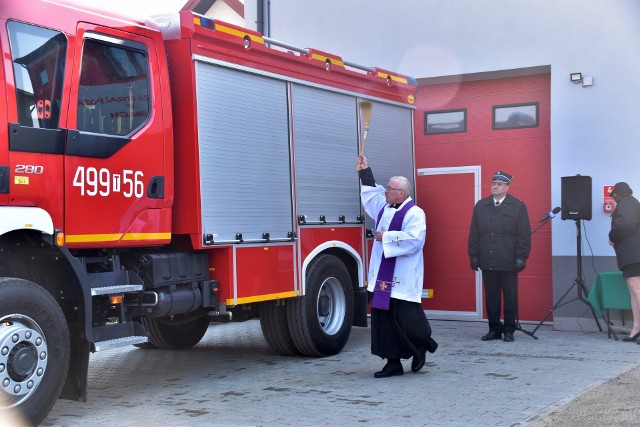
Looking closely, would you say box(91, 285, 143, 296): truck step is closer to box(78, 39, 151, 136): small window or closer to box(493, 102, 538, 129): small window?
box(78, 39, 151, 136): small window

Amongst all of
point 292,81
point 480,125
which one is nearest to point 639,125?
point 480,125

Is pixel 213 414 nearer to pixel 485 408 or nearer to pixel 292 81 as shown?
pixel 485 408

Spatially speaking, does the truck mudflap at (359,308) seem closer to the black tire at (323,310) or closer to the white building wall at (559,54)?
the black tire at (323,310)

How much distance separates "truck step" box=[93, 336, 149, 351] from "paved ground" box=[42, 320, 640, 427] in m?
0.48

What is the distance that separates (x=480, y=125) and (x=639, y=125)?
7.05 feet

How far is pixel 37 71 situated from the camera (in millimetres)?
6402

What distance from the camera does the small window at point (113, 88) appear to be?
6773 mm

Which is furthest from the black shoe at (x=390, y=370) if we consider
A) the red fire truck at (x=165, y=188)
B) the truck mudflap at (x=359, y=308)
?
the truck mudflap at (x=359, y=308)

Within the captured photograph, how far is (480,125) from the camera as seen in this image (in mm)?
12398

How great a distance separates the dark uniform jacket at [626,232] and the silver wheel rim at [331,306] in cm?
309

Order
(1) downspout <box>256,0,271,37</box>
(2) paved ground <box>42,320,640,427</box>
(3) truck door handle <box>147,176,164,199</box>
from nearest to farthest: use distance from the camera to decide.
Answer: (2) paved ground <box>42,320,640,427</box>, (3) truck door handle <box>147,176,164,199</box>, (1) downspout <box>256,0,271,37</box>

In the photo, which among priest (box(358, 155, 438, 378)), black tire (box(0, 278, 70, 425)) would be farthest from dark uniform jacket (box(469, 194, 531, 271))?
black tire (box(0, 278, 70, 425))

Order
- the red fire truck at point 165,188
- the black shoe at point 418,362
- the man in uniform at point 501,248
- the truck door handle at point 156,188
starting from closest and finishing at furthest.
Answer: the red fire truck at point 165,188
the truck door handle at point 156,188
the black shoe at point 418,362
the man in uniform at point 501,248

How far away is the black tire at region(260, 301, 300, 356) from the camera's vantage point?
9.14m
